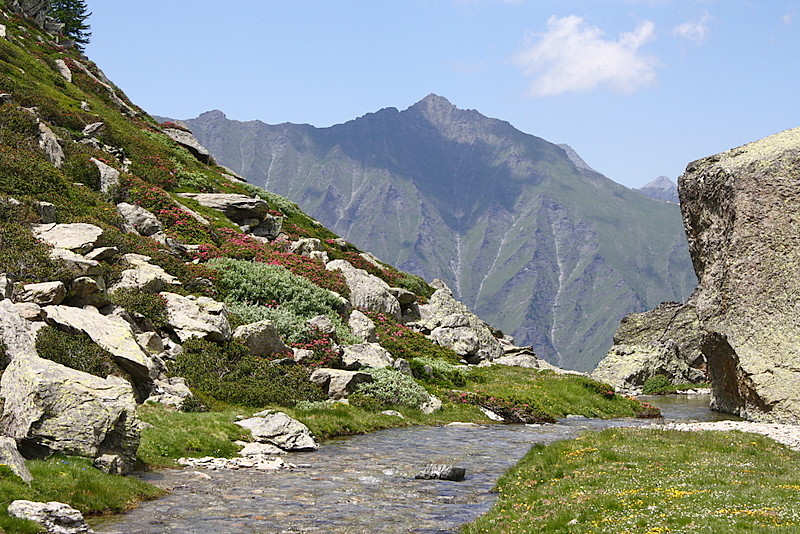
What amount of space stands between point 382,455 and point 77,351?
43.2 ft

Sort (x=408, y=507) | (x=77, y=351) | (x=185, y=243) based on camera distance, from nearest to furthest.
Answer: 1. (x=408, y=507)
2. (x=77, y=351)
3. (x=185, y=243)

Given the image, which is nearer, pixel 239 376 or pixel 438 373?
pixel 239 376

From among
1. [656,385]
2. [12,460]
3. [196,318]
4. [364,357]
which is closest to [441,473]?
[12,460]

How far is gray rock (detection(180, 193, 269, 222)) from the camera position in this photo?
67.9 meters

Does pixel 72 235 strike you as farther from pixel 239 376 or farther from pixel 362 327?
pixel 362 327

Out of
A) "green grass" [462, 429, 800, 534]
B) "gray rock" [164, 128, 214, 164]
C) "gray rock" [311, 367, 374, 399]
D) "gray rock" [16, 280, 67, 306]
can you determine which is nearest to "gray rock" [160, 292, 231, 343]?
"gray rock" [311, 367, 374, 399]

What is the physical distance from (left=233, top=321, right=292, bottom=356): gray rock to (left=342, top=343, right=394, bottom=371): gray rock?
15.9 ft

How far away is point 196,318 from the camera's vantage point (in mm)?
38344

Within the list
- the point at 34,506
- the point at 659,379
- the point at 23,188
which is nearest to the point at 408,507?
the point at 34,506

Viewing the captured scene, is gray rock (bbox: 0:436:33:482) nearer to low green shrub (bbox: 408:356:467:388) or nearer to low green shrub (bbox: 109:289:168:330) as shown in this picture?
low green shrub (bbox: 109:289:168:330)

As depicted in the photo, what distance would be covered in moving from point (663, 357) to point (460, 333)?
3469 centimetres

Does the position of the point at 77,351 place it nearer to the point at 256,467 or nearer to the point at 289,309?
the point at 256,467

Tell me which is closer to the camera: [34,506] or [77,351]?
[34,506]

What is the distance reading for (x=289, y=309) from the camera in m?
47.3
